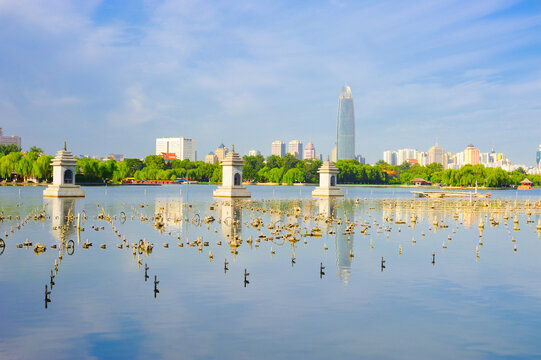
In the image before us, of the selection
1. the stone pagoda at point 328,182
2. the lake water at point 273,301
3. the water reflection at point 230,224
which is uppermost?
the stone pagoda at point 328,182

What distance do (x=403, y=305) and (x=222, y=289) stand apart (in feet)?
18.7

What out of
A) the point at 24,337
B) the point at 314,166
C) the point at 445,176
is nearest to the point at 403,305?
the point at 24,337

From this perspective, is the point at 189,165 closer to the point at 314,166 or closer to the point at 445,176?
the point at 314,166

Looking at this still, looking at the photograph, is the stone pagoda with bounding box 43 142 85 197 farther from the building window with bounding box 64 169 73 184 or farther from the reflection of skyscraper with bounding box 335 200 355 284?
the reflection of skyscraper with bounding box 335 200 355 284

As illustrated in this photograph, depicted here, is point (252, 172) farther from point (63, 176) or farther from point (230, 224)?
point (230, 224)

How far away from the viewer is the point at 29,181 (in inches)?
4350

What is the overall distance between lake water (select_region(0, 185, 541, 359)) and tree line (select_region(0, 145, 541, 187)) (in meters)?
86.4

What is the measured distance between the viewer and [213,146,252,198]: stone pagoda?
68812 millimetres

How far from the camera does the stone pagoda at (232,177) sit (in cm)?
6881

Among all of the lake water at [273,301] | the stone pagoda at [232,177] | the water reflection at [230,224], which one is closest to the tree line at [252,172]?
the stone pagoda at [232,177]

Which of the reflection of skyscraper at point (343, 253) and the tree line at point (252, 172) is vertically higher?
the tree line at point (252, 172)

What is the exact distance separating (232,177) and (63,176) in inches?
817

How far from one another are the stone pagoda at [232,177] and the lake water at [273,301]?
1572 inches

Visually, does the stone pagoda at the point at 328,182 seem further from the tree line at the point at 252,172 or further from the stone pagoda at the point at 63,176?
the tree line at the point at 252,172
